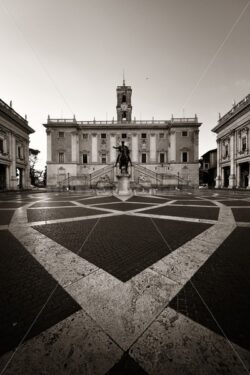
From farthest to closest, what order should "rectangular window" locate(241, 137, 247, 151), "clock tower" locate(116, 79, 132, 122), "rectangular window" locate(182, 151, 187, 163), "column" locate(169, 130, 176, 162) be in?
"clock tower" locate(116, 79, 132, 122) < "rectangular window" locate(182, 151, 187, 163) < "column" locate(169, 130, 176, 162) < "rectangular window" locate(241, 137, 247, 151)

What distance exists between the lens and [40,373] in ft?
3.90

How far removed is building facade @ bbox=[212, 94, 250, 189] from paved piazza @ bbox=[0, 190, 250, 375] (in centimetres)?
2545

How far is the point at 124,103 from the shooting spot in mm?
41031

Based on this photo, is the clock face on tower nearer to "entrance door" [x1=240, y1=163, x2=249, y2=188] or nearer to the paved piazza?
"entrance door" [x1=240, y1=163, x2=249, y2=188]

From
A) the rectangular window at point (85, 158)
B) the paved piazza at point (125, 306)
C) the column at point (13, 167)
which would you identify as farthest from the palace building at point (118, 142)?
the paved piazza at point (125, 306)

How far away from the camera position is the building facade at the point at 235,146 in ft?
77.0

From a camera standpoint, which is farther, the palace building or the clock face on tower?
the clock face on tower

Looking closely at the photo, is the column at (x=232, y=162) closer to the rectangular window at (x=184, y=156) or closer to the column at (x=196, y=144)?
the column at (x=196, y=144)

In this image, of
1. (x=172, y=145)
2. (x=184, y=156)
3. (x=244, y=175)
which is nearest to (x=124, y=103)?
(x=172, y=145)

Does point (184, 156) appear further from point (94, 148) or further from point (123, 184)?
point (123, 184)

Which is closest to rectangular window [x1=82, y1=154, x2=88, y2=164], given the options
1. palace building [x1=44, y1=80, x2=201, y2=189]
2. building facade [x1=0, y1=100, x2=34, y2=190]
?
palace building [x1=44, y1=80, x2=201, y2=189]

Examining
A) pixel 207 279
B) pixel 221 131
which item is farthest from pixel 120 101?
pixel 207 279

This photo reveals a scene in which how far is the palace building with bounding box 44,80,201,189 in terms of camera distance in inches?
1430

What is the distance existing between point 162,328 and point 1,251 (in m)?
3.32
